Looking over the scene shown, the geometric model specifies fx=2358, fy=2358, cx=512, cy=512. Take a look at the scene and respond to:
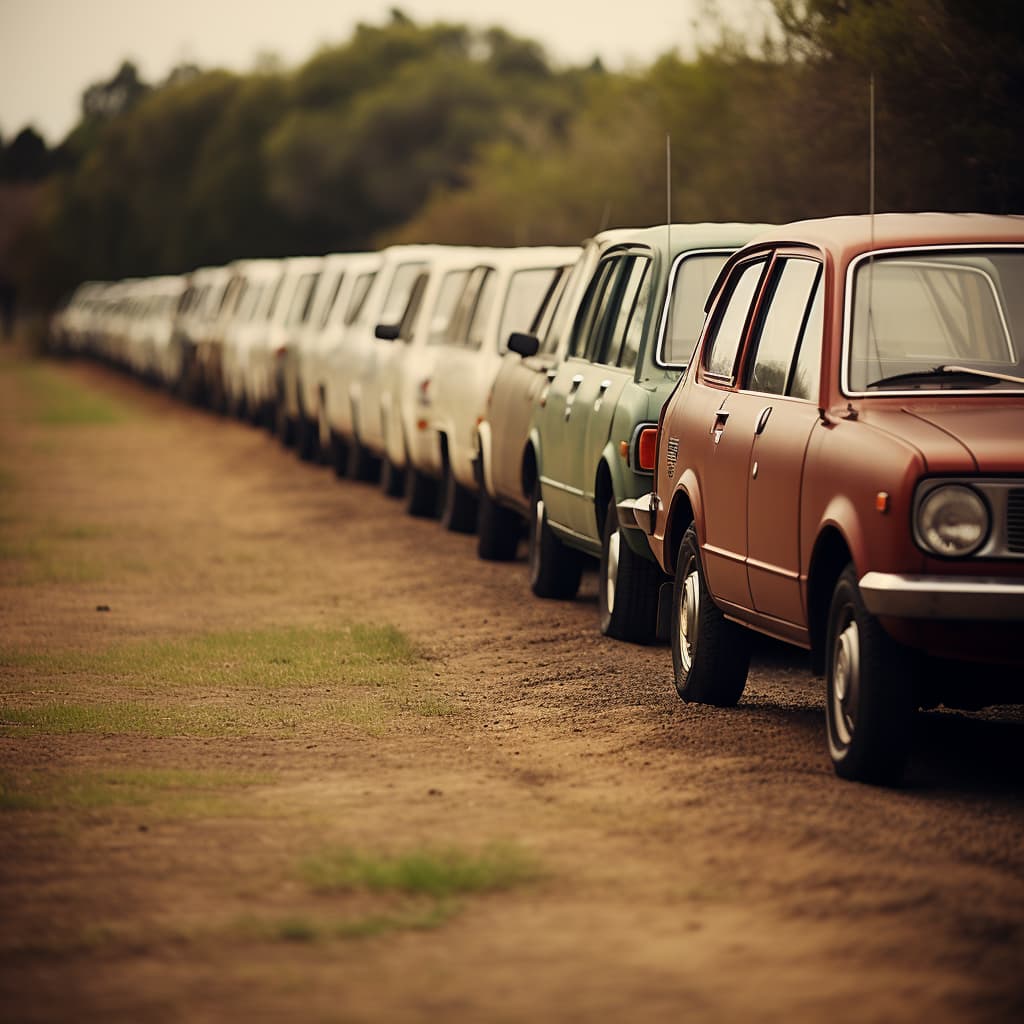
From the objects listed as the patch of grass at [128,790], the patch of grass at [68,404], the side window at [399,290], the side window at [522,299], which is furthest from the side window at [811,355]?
the patch of grass at [68,404]

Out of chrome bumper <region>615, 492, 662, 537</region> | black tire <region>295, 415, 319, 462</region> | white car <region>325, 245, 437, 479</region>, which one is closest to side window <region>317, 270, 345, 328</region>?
black tire <region>295, 415, 319, 462</region>

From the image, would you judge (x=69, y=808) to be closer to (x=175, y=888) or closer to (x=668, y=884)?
(x=175, y=888)

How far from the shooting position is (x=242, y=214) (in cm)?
8200

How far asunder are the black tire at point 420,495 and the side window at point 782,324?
9.48 meters

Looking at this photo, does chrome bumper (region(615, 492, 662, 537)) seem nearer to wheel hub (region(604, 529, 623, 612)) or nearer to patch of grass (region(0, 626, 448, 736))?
wheel hub (region(604, 529, 623, 612))

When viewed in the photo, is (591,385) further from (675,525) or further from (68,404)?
(68,404)

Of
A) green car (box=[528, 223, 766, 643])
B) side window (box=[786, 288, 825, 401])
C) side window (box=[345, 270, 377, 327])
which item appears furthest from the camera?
side window (box=[345, 270, 377, 327])

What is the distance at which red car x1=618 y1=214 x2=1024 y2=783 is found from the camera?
22.7 ft

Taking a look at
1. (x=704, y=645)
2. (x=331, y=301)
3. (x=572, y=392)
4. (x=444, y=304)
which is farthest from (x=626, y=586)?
(x=331, y=301)

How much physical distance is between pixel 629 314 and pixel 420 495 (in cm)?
715

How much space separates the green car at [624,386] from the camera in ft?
34.9

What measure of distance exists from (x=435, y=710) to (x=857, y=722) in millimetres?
2417

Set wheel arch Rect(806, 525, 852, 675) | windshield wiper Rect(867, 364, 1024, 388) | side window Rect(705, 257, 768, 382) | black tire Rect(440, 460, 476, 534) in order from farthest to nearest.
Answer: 1. black tire Rect(440, 460, 476, 534)
2. side window Rect(705, 257, 768, 382)
3. windshield wiper Rect(867, 364, 1024, 388)
4. wheel arch Rect(806, 525, 852, 675)

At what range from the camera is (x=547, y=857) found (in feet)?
21.6
